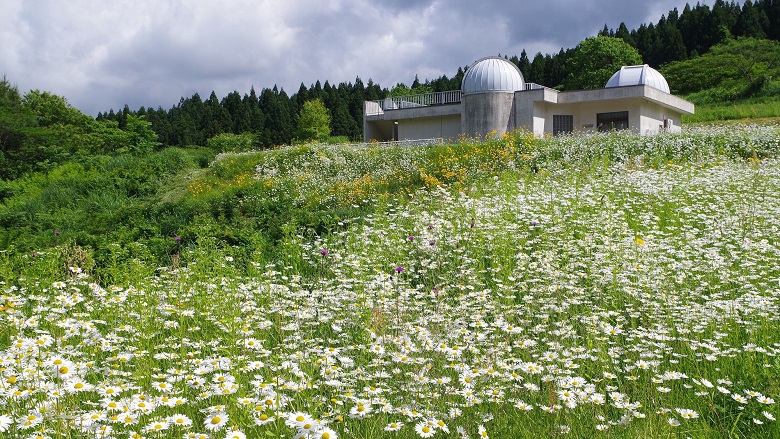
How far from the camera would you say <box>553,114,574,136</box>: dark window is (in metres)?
29.3

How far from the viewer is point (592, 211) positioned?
823cm

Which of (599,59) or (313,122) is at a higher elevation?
(599,59)

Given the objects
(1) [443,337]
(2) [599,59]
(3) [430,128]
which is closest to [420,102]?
(3) [430,128]

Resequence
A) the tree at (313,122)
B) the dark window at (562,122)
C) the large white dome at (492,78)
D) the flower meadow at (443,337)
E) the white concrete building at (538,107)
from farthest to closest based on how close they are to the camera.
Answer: the tree at (313,122), the dark window at (562,122), the large white dome at (492,78), the white concrete building at (538,107), the flower meadow at (443,337)

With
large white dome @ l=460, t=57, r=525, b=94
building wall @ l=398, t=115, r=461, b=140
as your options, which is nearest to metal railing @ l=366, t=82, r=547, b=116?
building wall @ l=398, t=115, r=461, b=140

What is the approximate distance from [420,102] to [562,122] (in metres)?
9.65

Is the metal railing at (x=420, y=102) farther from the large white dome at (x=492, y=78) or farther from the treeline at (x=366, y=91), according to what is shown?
the treeline at (x=366, y=91)

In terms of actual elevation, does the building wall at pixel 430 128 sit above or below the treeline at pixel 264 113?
below

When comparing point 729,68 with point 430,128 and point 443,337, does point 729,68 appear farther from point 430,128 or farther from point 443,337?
point 443,337

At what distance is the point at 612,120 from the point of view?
93.8 feet

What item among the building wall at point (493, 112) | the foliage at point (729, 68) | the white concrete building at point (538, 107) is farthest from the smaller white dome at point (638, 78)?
the foliage at point (729, 68)

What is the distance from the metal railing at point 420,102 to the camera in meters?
33.7

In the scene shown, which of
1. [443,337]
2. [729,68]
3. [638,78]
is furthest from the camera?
[729,68]

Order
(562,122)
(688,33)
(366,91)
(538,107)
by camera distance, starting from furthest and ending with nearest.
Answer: (366,91), (688,33), (562,122), (538,107)
